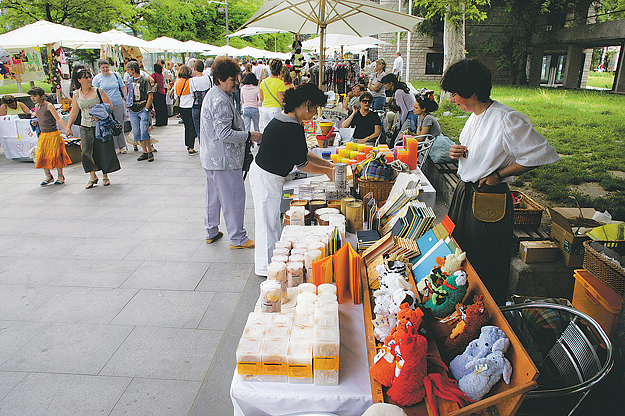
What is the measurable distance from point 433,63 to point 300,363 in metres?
29.6

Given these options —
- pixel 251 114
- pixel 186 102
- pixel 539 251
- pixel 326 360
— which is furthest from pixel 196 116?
pixel 326 360

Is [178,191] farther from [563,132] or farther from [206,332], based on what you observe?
[563,132]

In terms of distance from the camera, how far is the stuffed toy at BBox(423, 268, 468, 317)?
1.71m

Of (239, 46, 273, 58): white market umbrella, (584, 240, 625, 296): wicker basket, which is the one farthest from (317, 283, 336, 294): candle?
(239, 46, 273, 58): white market umbrella

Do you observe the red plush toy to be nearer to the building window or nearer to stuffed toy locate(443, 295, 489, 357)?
stuffed toy locate(443, 295, 489, 357)

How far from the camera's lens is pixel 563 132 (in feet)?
31.0

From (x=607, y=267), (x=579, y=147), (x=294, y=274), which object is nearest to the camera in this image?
(x=294, y=274)

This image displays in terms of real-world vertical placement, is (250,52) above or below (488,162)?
above

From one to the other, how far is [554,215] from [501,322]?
2.71 m

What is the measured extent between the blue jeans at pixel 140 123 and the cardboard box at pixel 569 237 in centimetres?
776

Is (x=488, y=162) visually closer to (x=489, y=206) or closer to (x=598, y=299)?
(x=489, y=206)

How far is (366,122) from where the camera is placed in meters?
6.43

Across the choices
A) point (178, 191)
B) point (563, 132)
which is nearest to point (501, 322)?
point (178, 191)

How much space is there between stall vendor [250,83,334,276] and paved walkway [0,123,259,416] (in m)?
0.73
